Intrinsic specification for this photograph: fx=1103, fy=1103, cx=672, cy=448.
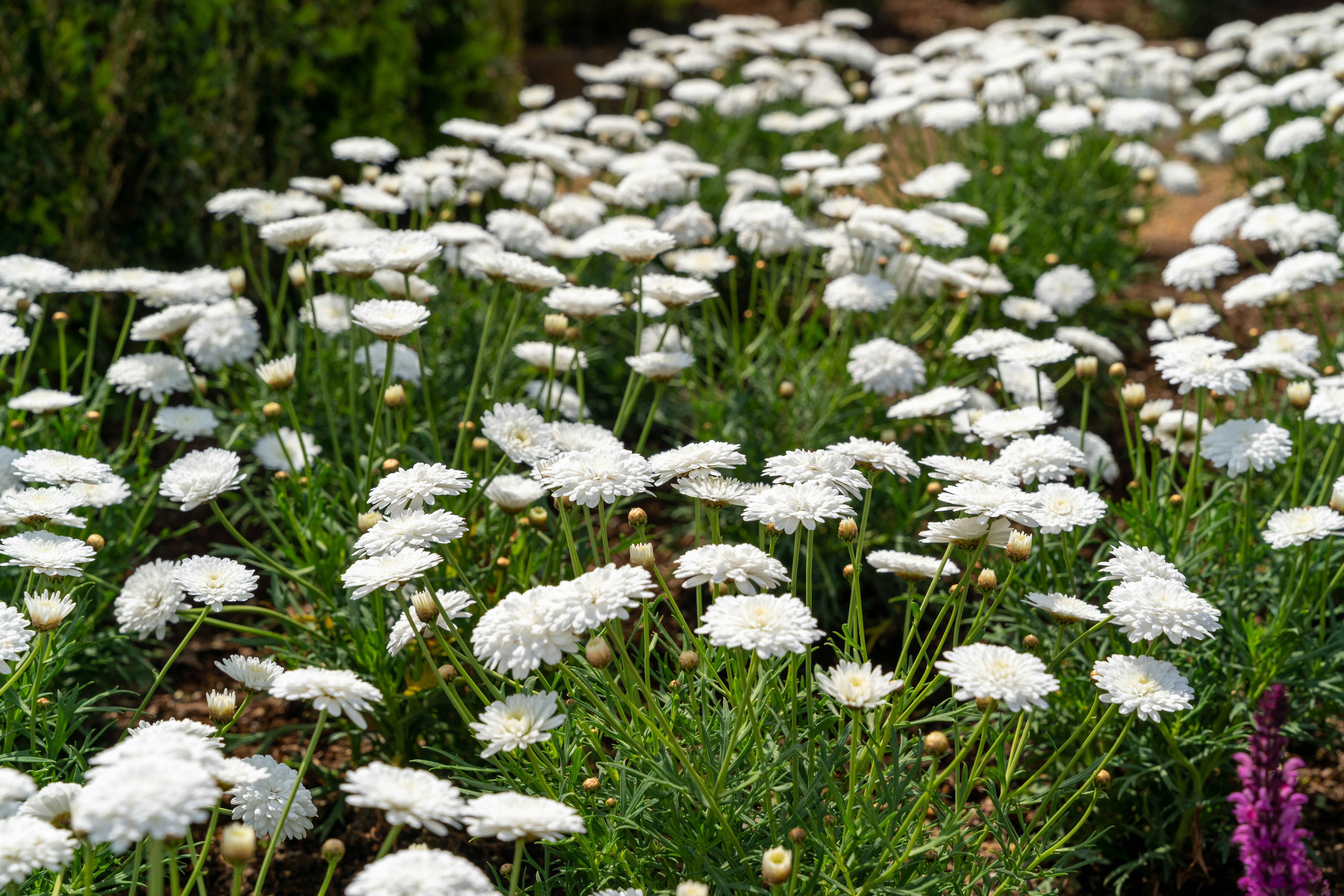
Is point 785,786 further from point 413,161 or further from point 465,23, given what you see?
point 465,23

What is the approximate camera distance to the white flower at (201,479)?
2.47 metres

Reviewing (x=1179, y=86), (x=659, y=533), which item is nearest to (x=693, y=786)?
(x=659, y=533)

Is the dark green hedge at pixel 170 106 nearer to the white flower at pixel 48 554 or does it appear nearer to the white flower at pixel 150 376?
the white flower at pixel 150 376

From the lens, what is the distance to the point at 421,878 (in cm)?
148

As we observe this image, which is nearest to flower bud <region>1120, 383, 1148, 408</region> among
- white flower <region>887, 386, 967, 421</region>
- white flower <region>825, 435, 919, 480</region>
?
white flower <region>887, 386, 967, 421</region>

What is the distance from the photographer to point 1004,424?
8.85 ft

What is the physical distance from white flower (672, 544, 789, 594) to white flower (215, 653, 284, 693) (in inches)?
33.5

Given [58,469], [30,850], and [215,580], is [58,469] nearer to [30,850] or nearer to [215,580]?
[215,580]

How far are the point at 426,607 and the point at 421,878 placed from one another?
0.67m

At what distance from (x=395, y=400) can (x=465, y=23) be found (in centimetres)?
447

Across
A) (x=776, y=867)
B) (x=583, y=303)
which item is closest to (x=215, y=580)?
(x=583, y=303)

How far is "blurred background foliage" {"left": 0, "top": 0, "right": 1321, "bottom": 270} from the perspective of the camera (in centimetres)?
420

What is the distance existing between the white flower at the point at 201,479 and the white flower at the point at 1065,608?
69.7 inches

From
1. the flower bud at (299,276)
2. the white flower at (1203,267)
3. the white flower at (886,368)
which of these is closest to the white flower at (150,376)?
the flower bud at (299,276)
